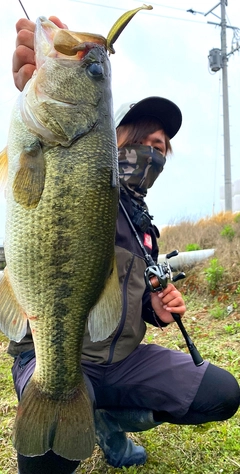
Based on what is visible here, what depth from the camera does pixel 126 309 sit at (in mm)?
2492

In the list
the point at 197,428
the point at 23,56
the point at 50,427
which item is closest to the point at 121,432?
the point at 197,428

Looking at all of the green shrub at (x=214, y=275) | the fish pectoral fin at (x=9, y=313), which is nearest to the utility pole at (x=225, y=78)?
the green shrub at (x=214, y=275)

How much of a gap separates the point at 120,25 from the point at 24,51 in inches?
19.7

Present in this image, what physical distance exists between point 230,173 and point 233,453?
1567 cm

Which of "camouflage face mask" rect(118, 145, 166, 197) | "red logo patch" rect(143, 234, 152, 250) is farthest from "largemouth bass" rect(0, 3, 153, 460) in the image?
"red logo patch" rect(143, 234, 152, 250)

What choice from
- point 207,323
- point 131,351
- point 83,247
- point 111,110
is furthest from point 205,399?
point 207,323

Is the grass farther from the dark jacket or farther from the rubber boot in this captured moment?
the dark jacket

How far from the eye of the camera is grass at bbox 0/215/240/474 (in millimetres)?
2621

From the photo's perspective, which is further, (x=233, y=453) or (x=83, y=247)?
(x=233, y=453)

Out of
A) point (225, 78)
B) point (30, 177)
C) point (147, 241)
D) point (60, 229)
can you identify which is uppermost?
point (225, 78)

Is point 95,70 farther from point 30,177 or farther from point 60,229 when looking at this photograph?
point 60,229

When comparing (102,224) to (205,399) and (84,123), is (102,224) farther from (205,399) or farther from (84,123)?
(205,399)

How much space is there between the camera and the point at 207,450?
2.75m

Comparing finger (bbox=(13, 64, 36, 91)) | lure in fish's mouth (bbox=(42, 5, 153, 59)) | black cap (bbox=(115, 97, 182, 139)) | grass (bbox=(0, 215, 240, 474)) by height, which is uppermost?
lure in fish's mouth (bbox=(42, 5, 153, 59))
